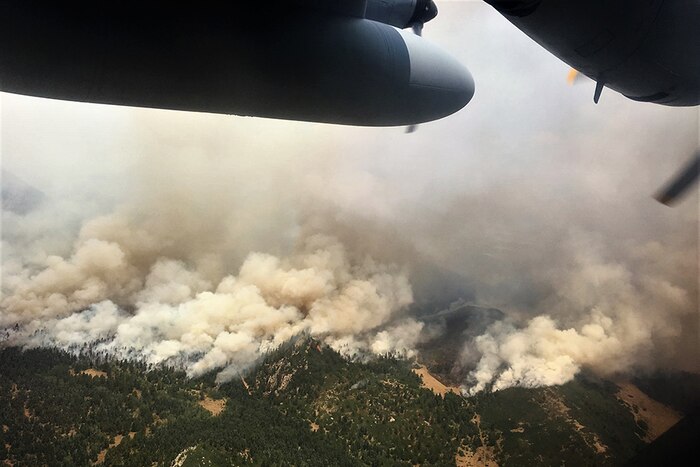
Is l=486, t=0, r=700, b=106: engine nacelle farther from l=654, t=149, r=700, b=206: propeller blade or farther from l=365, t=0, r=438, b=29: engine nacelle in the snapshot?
l=365, t=0, r=438, b=29: engine nacelle

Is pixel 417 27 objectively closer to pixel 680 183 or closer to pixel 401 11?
pixel 401 11

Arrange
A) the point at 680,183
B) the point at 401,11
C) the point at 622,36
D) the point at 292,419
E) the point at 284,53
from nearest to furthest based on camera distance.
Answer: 1. the point at 622,36
2. the point at 284,53
3. the point at 680,183
4. the point at 401,11
5. the point at 292,419

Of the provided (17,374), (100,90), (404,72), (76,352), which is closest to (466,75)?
(404,72)

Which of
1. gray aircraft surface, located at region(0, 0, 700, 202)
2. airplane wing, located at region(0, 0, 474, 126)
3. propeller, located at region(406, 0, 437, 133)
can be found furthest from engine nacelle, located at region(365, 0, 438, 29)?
gray aircraft surface, located at region(0, 0, 700, 202)

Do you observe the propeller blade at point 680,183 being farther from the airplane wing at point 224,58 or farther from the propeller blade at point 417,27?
the propeller blade at point 417,27

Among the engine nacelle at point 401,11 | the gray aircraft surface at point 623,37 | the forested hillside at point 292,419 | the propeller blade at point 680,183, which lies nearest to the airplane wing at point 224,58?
the engine nacelle at point 401,11

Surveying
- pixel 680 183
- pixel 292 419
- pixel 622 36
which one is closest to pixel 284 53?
pixel 622 36
